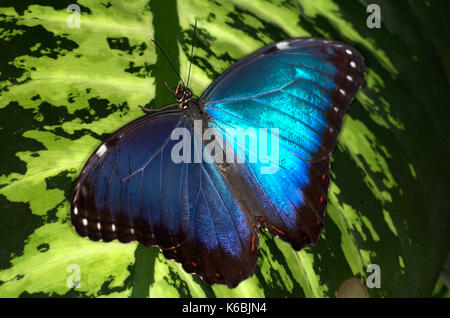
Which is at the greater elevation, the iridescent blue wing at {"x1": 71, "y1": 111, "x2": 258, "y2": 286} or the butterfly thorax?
the butterfly thorax

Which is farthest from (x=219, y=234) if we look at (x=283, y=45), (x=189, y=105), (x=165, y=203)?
(x=283, y=45)

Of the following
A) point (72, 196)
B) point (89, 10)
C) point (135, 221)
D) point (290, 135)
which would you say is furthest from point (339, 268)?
point (89, 10)

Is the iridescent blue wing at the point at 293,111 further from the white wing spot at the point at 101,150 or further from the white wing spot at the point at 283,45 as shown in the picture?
the white wing spot at the point at 101,150

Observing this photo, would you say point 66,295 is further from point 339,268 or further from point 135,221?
point 339,268

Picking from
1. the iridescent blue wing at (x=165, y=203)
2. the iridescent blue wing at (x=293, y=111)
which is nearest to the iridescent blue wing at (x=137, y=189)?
the iridescent blue wing at (x=165, y=203)

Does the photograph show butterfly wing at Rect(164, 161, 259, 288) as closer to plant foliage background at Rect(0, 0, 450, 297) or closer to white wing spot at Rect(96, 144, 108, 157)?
plant foliage background at Rect(0, 0, 450, 297)

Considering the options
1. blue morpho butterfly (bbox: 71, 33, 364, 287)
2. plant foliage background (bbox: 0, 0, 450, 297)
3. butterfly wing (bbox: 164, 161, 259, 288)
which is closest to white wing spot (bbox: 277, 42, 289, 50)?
blue morpho butterfly (bbox: 71, 33, 364, 287)
